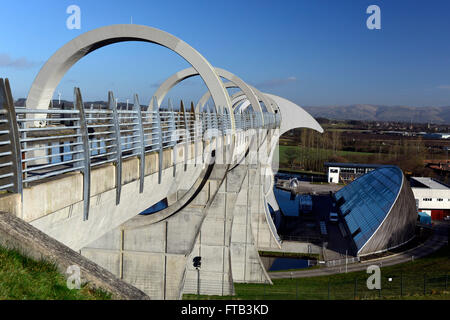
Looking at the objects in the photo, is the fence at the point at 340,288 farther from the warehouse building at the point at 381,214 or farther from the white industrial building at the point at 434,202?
the white industrial building at the point at 434,202

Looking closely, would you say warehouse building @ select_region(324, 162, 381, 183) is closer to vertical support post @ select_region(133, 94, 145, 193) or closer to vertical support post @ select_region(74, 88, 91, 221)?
vertical support post @ select_region(133, 94, 145, 193)

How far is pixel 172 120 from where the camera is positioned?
8.87 meters

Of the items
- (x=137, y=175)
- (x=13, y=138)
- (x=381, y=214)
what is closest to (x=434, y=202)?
(x=381, y=214)

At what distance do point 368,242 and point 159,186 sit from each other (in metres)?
26.5

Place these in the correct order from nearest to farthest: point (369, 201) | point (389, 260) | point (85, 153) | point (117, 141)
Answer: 1. point (85, 153)
2. point (117, 141)
3. point (389, 260)
4. point (369, 201)

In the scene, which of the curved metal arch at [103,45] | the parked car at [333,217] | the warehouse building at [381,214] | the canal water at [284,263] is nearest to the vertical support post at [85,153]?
the curved metal arch at [103,45]

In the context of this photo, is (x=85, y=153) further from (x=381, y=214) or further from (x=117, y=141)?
(x=381, y=214)

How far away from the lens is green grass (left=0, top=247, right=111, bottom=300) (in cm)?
321

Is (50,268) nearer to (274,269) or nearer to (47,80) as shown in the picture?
(47,80)

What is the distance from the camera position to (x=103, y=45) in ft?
43.3

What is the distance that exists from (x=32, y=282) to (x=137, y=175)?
135 inches

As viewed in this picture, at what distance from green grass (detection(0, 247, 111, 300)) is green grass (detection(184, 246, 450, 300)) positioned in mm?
16281

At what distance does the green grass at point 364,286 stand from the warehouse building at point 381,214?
10.1 feet

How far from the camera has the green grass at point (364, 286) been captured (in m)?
22.0
